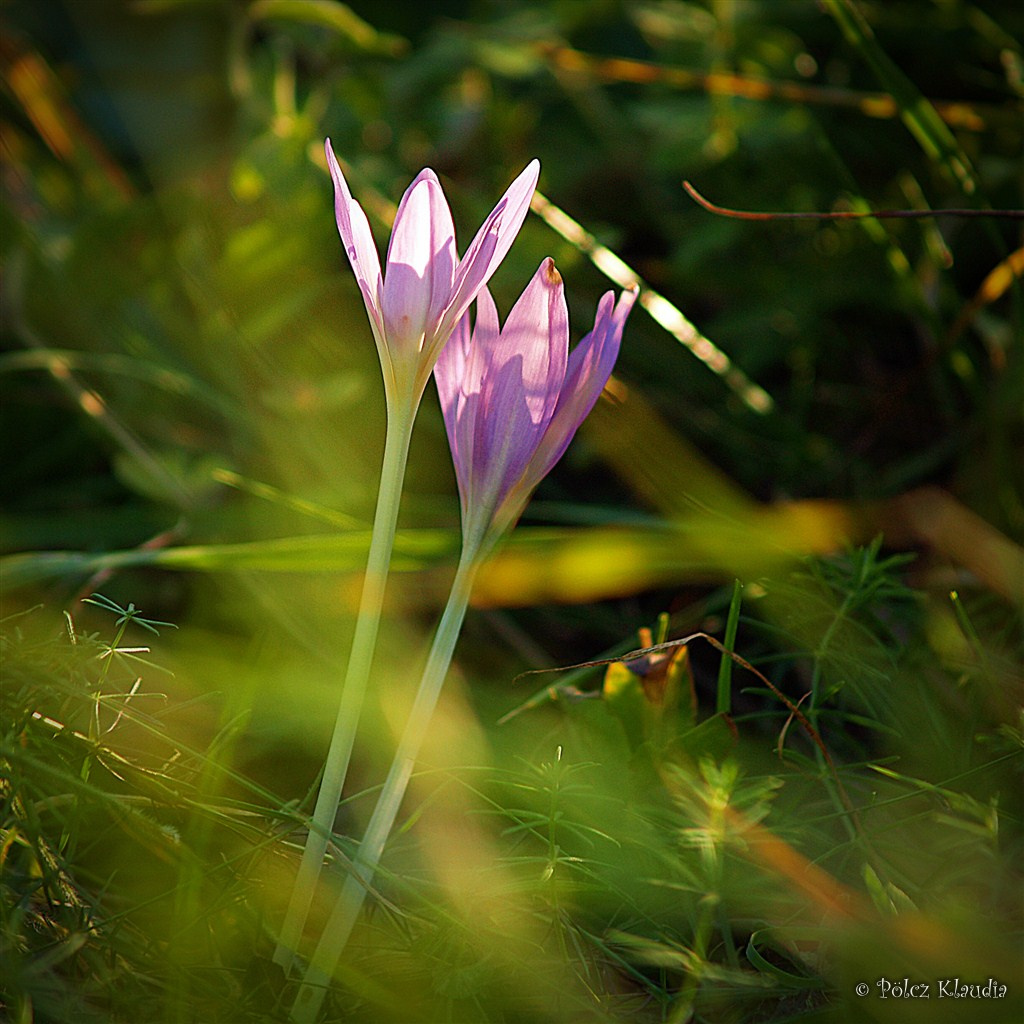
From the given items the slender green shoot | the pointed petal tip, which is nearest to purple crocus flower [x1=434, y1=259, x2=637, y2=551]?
the pointed petal tip

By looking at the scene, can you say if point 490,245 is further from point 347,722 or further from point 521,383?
point 347,722

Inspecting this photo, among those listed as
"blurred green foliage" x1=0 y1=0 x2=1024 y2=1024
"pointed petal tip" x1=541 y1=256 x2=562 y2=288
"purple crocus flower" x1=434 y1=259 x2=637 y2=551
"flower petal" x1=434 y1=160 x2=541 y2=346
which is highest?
"flower petal" x1=434 y1=160 x2=541 y2=346

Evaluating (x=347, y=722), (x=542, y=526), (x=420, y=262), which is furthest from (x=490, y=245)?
(x=542, y=526)

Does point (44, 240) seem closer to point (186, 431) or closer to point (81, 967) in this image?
point (186, 431)

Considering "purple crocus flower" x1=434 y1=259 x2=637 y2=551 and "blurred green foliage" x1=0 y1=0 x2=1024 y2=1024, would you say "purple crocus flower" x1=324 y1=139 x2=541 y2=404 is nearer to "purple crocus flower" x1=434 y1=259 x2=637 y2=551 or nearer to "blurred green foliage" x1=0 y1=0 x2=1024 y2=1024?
"purple crocus flower" x1=434 y1=259 x2=637 y2=551

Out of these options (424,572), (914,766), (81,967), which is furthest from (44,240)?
(914,766)

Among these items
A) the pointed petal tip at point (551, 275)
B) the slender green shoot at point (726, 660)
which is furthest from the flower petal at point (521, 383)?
the slender green shoot at point (726, 660)
